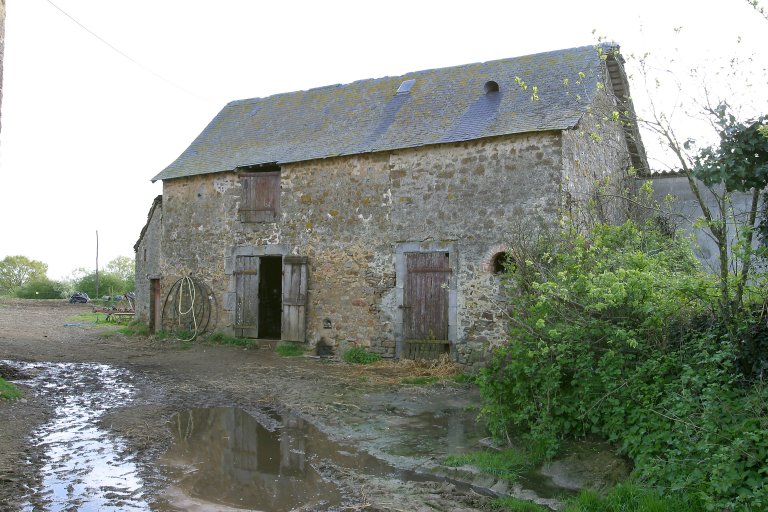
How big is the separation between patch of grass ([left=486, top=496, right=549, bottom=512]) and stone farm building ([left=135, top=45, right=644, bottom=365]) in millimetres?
4869

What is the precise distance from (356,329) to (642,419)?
25.2 feet

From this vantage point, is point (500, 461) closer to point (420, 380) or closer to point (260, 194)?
point (420, 380)

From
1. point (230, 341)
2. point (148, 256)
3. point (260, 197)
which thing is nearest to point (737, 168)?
point (260, 197)

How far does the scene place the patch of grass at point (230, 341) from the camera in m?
13.3

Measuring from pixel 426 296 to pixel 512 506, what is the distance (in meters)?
6.84

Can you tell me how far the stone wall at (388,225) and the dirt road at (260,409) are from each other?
1.22 metres

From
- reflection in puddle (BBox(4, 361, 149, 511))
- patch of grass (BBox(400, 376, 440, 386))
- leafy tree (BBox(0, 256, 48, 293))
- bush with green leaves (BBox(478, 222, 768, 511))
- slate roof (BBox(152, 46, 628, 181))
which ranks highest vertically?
slate roof (BBox(152, 46, 628, 181))

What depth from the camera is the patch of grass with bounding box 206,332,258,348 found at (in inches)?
525

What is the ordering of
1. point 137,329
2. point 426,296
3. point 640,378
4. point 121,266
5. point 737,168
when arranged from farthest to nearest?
point 121,266
point 137,329
point 426,296
point 640,378
point 737,168

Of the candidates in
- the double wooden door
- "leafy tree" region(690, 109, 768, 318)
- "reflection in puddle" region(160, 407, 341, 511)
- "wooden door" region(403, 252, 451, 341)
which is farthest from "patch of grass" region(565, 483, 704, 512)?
the double wooden door

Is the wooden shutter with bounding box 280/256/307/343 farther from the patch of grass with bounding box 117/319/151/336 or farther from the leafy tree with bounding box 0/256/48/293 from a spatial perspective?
the leafy tree with bounding box 0/256/48/293

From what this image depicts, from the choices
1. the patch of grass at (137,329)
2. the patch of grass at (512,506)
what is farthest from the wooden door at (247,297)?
the patch of grass at (512,506)

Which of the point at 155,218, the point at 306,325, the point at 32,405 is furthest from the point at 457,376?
the point at 155,218

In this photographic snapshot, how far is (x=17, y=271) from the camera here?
47031mm
